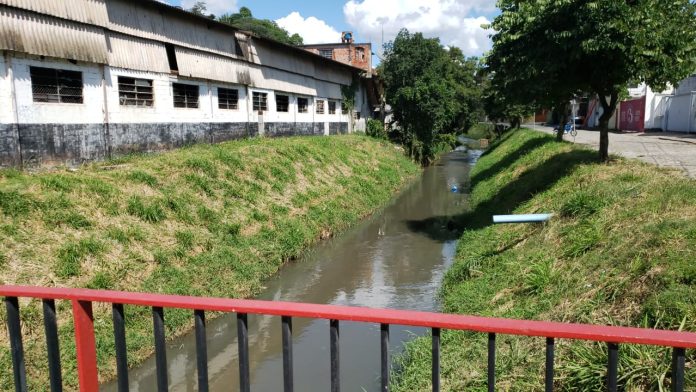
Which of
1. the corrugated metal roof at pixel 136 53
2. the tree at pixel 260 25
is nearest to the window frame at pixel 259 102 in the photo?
the corrugated metal roof at pixel 136 53

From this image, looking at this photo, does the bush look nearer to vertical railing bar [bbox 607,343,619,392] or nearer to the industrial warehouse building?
the industrial warehouse building

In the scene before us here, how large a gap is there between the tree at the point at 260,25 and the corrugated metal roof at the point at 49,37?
142 ft

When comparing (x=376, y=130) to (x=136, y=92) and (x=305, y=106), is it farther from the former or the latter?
(x=136, y=92)

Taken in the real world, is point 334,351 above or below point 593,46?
below

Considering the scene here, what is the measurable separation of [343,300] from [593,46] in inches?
277

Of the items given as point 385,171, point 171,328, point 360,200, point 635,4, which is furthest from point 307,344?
point 385,171

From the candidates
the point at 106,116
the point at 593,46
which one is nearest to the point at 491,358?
the point at 593,46

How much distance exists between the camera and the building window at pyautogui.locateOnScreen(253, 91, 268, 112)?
22611 mm

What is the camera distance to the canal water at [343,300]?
24.2ft

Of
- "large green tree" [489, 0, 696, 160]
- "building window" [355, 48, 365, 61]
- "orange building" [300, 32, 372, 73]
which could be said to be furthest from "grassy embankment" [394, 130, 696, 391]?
"building window" [355, 48, 365, 61]

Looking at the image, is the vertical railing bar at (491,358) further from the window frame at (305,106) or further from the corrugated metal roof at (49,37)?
the window frame at (305,106)

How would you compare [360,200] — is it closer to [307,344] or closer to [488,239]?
[488,239]

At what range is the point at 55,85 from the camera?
12.6 meters

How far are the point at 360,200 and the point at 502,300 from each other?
12557mm
